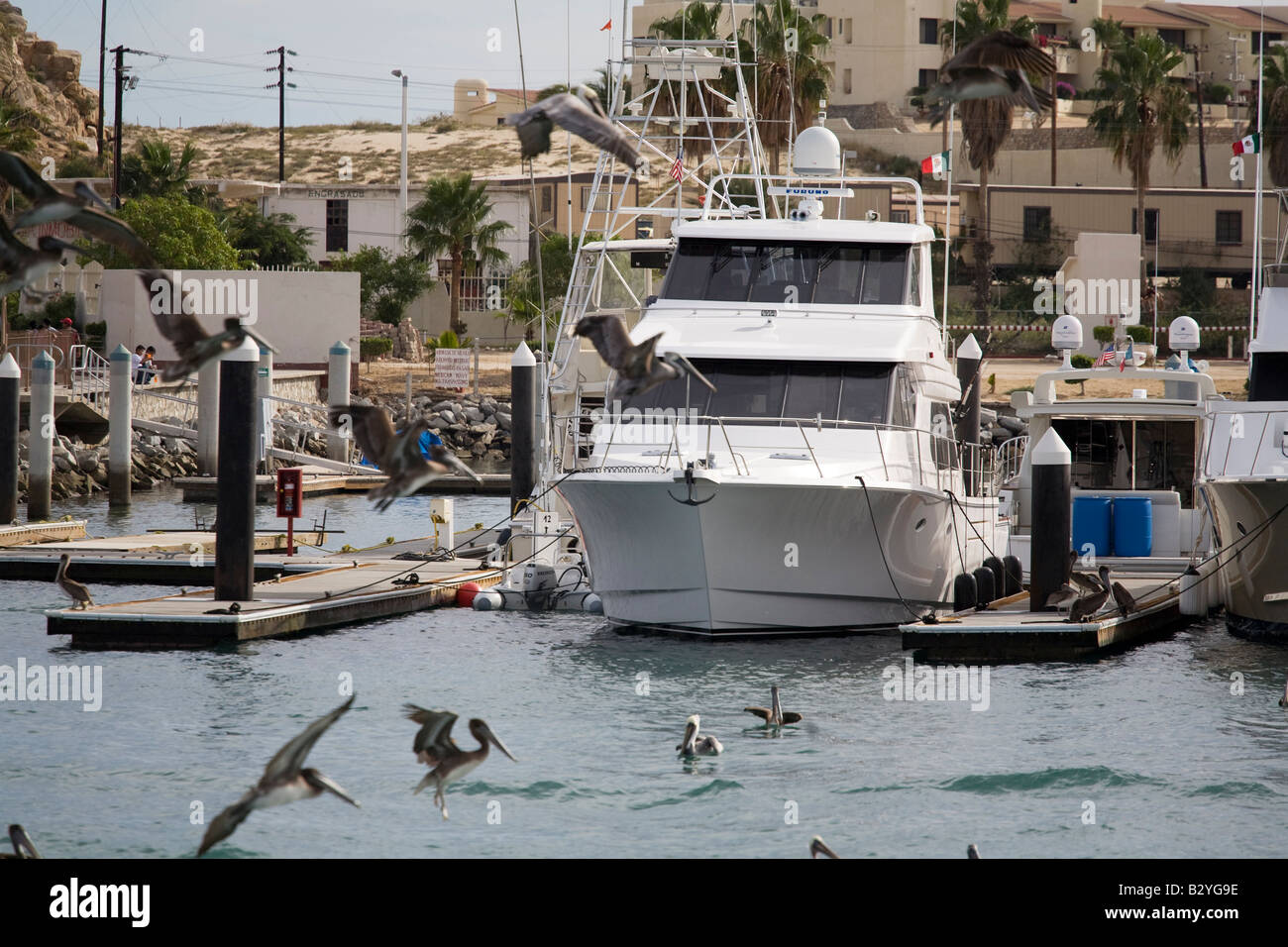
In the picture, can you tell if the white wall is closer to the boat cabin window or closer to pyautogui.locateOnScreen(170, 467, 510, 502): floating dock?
pyautogui.locateOnScreen(170, 467, 510, 502): floating dock

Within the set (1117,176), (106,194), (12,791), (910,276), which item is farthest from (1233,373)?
(12,791)

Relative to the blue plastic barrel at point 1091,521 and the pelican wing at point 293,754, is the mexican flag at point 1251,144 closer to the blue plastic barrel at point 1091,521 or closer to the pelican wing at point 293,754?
the blue plastic barrel at point 1091,521

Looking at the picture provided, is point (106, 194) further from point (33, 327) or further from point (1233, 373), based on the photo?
point (1233, 373)

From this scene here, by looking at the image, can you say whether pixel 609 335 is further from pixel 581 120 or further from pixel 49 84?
pixel 49 84

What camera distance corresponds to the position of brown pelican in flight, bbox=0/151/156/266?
8359 millimetres

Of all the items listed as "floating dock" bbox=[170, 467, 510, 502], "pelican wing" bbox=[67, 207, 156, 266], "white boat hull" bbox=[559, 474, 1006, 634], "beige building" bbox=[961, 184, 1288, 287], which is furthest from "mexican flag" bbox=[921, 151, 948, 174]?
"beige building" bbox=[961, 184, 1288, 287]

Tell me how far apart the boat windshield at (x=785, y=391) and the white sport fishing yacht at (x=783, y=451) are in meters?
0.02

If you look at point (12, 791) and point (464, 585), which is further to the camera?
point (464, 585)

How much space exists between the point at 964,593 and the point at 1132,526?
16.1 ft

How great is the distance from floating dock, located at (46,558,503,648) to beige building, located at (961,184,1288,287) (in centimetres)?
5194

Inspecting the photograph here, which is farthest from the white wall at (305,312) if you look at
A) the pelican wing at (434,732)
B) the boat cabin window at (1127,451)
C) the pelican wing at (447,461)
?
the pelican wing at (447,461)

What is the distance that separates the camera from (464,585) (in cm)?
2406

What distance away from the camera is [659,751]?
15078 mm
